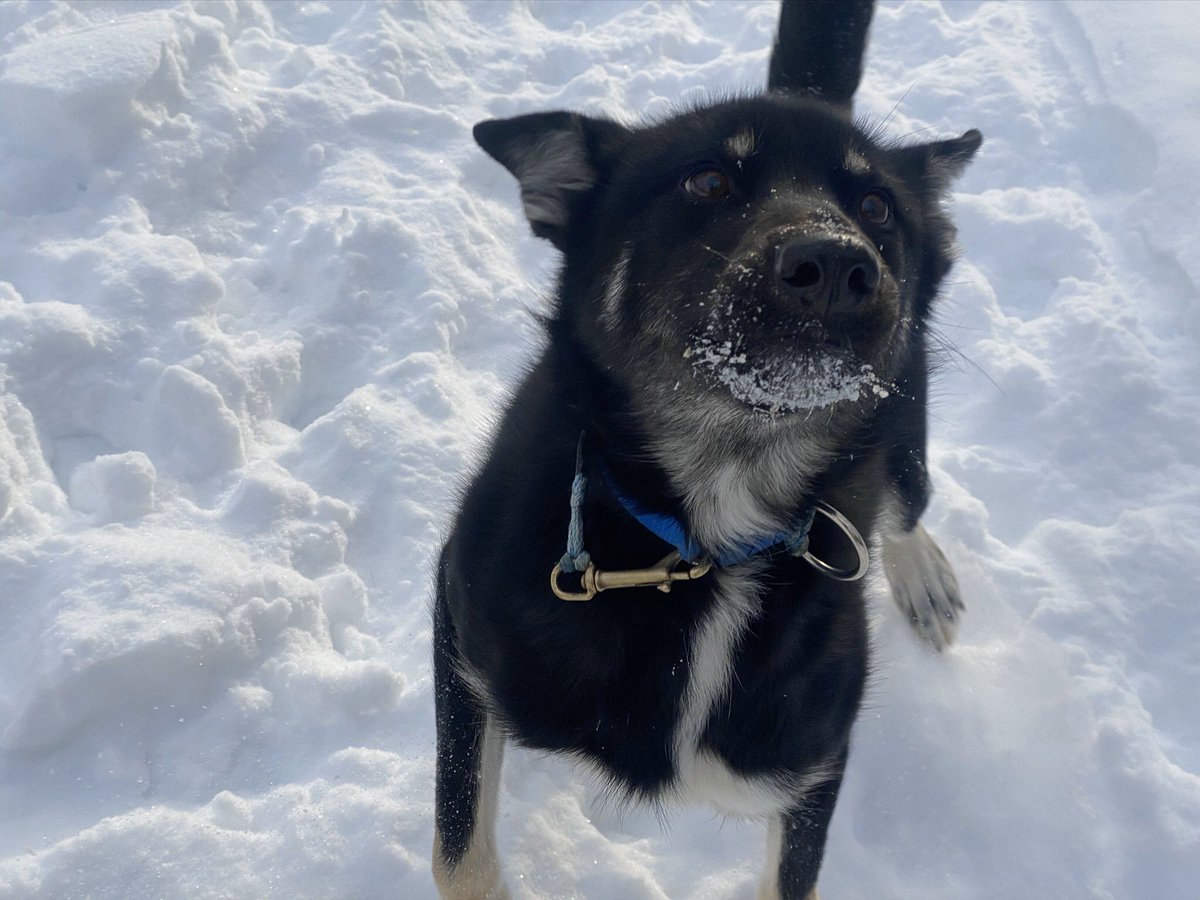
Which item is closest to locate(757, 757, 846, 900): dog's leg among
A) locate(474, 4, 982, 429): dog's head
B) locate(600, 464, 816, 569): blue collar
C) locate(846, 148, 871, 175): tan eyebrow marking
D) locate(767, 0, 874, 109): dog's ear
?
locate(600, 464, 816, 569): blue collar

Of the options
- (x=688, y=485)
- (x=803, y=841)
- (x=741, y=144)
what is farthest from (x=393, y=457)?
(x=803, y=841)

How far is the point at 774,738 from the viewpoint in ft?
7.06

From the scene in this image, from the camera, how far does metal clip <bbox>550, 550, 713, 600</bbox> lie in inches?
75.5

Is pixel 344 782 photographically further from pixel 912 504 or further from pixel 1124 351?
pixel 1124 351

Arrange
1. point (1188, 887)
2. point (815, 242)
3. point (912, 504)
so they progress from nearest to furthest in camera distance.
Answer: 1. point (815, 242)
2. point (1188, 887)
3. point (912, 504)

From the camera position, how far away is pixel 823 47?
2.95m

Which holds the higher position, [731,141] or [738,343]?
[731,141]

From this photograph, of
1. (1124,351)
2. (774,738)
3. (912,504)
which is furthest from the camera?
(1124,351)

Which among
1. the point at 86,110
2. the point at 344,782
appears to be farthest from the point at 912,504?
the point at 86,110

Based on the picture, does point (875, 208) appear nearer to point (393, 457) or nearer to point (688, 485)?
point (688, 485)

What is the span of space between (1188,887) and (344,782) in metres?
2.27

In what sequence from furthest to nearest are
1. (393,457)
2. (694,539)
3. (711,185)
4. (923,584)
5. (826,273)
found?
1. (393,457)
2. (923,584)
3. (711,185)
4. (694,539)
5. (826,273)

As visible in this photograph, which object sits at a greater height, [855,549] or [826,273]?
[826,273]

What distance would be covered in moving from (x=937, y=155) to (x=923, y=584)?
1429 mm
